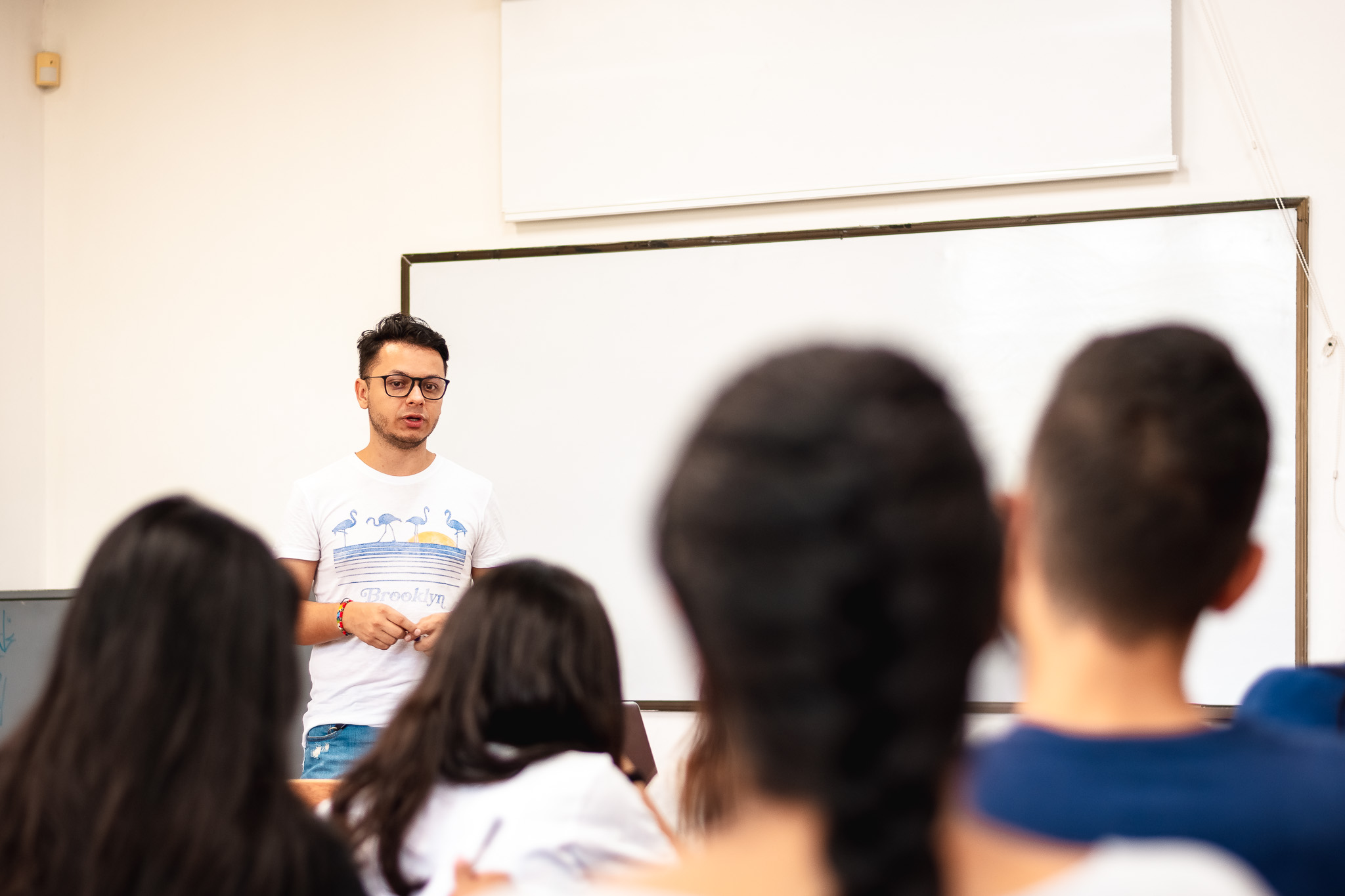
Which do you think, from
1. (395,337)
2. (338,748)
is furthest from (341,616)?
(395,337)

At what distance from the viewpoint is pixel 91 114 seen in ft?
12.7

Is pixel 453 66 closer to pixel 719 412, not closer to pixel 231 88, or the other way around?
pixel 231 88

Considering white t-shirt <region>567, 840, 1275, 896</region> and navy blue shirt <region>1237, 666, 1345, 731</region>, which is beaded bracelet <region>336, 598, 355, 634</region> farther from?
white t-shirt <region>567, 840, 1275, 896</region>

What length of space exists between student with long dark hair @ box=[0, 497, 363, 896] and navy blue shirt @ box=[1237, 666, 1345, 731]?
2.83 feet

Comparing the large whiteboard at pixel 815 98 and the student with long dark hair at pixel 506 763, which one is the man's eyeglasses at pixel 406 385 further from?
the student with long dark hair at pixel 506 763

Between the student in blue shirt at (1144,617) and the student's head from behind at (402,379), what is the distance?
76.5 inches

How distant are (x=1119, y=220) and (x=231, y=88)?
2835 millimetres

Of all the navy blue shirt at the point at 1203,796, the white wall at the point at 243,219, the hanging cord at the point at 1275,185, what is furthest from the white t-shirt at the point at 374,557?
the hanging cord at the point at 1275,185

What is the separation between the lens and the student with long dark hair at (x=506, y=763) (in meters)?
1.22

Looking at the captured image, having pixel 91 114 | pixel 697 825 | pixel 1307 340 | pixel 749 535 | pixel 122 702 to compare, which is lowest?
pixel 697 825

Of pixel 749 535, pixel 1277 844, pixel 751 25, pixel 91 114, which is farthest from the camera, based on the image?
pixel 91 114

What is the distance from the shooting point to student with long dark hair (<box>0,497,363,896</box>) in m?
0.79

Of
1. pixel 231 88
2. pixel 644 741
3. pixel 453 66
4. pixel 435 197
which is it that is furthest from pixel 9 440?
pixel 644 741

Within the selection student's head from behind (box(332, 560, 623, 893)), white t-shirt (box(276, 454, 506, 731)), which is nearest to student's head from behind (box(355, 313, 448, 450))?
white t-shirt (box(276, 454, 506, 731))
